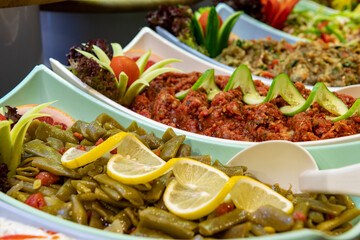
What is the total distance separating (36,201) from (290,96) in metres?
1.57

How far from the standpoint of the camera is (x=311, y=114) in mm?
2422

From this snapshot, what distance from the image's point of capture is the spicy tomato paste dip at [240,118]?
2.33 meters

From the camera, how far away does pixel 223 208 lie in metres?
1.61

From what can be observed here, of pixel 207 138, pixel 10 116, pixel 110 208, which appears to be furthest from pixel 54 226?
pixel 207 138

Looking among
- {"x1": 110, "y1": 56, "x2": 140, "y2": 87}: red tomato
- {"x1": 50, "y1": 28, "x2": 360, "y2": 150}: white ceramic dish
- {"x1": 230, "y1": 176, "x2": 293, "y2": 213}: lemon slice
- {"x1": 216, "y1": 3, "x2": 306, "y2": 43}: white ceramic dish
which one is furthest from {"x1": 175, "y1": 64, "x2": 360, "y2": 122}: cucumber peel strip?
{"x1": 216, "y1": 3, "x2": 306, "y2": 43}: white ceramic dish

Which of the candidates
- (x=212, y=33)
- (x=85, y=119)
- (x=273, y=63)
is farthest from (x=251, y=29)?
(x=85, y=119)

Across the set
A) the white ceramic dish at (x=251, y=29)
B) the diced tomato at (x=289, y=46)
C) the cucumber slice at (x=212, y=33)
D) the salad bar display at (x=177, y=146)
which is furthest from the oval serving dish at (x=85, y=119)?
the white ceramic dish at (x=251, y=29)

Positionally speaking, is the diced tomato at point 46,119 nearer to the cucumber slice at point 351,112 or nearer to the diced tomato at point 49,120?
the diced tomato at point 49,120

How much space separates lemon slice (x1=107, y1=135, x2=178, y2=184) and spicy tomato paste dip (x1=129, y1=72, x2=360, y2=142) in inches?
25.1

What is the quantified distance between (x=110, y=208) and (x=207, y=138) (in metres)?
0.77

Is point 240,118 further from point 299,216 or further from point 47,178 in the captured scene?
point 47,178

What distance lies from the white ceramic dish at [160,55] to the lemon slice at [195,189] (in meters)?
0.53

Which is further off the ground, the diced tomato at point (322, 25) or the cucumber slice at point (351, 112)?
the cucumber slice at point (351, 112)

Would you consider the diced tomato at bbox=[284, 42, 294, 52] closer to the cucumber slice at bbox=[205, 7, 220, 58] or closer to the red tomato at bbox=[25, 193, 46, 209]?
the cucumber slice at bbox=[205, 7, 220, 58]
